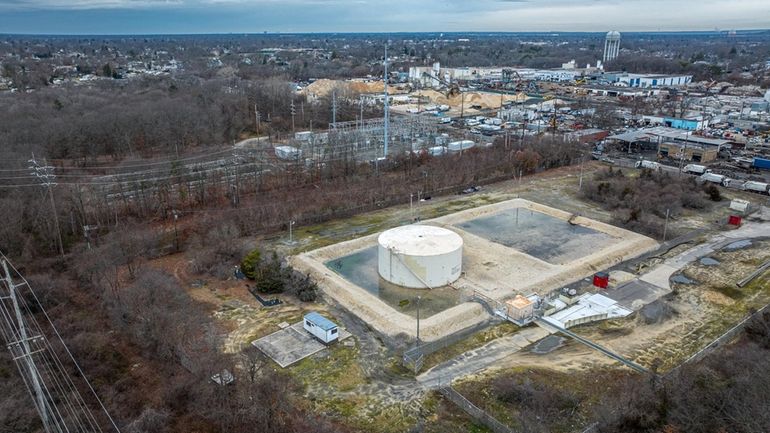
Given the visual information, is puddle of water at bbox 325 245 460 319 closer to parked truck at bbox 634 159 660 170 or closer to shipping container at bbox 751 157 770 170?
parked truck at bbox 634 159 660 170

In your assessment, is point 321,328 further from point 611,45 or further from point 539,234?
point 611,45

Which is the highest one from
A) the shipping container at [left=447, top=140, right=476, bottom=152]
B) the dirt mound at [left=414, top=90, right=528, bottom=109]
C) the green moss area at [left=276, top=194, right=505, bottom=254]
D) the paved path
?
the dirt mound at [left=414, top=90, right=528, bottom=109]

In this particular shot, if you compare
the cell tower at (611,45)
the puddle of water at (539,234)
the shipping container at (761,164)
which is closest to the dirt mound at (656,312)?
the puddle of water at (539,234)

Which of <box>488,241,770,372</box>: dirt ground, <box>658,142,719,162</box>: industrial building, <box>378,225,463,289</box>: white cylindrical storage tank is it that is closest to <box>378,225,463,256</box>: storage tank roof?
<box>378,225,463,289</box>: white cylindrical storage tank

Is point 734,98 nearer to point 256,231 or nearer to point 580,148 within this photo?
point 580,148

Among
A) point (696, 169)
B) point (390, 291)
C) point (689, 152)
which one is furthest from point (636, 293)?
point (689, 152)

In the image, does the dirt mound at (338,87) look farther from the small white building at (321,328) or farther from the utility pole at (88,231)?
the small white building at (321,328)
